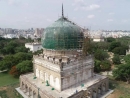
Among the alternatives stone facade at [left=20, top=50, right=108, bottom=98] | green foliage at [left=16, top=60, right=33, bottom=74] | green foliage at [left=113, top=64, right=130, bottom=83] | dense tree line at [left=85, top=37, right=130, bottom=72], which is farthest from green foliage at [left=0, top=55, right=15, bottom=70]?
green foliage at [left=113, top=64, right=130, bottom=83]

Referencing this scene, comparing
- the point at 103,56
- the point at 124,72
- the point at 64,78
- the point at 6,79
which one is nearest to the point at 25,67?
the point at 6,79

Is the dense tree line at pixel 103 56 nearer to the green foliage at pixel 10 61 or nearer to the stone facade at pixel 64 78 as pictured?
the stone facade at pixel 64 78

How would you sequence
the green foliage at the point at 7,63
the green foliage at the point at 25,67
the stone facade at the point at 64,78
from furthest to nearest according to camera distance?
the green foliage at the point at 7,63
the green foliage at the point at 25,67
the stone facade at the point at 64,78

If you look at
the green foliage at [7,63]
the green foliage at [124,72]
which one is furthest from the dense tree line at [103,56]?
the green foliage at [7,63]

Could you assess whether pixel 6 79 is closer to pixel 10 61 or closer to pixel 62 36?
pixel 10 61

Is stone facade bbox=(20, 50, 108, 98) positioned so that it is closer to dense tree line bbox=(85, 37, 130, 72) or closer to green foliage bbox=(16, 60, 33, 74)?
dense tree line bbox=(85, 37, 130, 72)

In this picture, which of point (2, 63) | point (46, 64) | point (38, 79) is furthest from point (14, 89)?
point (2, 63)

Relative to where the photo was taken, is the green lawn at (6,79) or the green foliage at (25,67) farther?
the green foliage at (25,67)

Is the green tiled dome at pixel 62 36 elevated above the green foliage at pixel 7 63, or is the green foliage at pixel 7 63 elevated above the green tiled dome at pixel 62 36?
→ the green tiled dome at pixel 62 36

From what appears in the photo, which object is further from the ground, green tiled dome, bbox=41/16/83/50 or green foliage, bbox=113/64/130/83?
green tiled dome, bbox=41/16/83/50
